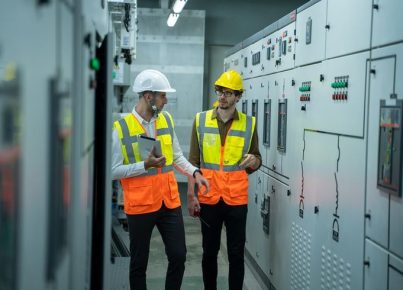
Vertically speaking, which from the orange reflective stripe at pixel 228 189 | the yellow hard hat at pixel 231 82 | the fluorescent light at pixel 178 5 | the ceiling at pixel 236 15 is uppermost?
the ceiling at pixel 236 15

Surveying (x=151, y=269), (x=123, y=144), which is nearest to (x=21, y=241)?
(x=123, y=144)

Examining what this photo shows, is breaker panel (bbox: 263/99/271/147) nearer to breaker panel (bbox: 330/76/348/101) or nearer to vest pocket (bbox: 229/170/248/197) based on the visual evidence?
vest pocket (bbox: 229/170/248/197)

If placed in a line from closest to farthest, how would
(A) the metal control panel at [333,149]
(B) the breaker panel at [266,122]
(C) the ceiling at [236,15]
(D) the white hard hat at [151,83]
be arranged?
(A) the metal control panel at [333,149]
(D) the white hard hat at [151,83]
(B) the breaker panel at [266,122]
(C) the ceiling at [236,15]

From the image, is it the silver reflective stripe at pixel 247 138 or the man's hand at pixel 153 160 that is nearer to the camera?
the man's hand at pixel 153 160

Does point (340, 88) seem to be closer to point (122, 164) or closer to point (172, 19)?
point (122, 164)

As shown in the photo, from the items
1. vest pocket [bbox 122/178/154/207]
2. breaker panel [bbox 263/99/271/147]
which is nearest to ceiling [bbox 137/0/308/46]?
breaker panel [bbox 263/99/271/147]

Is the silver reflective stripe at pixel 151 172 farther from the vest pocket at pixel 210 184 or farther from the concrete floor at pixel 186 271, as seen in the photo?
the concrete floor at pixel 186 271

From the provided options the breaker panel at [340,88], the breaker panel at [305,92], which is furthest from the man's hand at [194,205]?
the breaker panel at [340,88]

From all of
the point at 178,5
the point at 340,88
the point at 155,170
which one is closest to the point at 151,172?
the point at 155,170

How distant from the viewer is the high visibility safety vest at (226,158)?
4.66 metres

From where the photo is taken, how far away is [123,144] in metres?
4.12

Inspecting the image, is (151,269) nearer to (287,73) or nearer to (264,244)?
(264,244)

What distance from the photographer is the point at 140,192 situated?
4086 millimetres

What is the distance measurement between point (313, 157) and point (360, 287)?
1.15 meters
